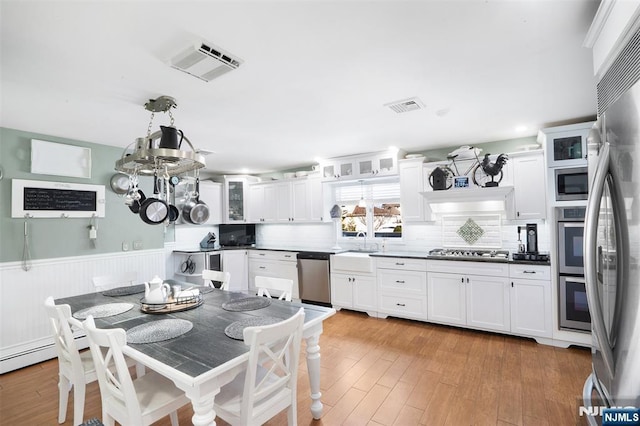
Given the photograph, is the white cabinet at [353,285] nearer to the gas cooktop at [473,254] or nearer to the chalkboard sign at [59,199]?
the gas cooktop at [473,254]

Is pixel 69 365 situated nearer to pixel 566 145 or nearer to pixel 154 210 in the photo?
pixel 154 210

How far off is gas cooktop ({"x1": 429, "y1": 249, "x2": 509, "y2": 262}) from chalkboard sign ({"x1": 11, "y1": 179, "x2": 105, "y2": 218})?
4.33 m

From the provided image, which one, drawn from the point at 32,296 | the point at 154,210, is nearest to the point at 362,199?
the point at 154,210

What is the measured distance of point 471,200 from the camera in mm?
3896

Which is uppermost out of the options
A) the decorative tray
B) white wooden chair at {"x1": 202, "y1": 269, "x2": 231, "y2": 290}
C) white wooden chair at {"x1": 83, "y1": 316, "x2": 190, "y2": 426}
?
white wooden chair at {"x1": 202, "y1": 269, "x2": 231, "y2": 290}

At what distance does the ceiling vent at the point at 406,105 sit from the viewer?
2654 millimetres

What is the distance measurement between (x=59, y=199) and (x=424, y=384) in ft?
14.0

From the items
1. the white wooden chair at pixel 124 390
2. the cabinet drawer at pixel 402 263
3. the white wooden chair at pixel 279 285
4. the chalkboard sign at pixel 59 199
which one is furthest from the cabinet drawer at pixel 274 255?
the white wooden chair at pixel 124 390

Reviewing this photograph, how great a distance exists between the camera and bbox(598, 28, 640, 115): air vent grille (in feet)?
3.43

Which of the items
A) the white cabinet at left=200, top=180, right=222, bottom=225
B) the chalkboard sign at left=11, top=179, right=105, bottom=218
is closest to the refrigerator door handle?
the chalkboard sign at left=11, top=179, right=105, bottom=218

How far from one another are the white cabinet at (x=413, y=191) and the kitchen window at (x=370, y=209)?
9.8 inches

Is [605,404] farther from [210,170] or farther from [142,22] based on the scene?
[210,170]

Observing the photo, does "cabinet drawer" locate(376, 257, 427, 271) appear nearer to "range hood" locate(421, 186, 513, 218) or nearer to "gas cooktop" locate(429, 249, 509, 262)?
"gas cooktop" locate(429, 249, 509, 262)

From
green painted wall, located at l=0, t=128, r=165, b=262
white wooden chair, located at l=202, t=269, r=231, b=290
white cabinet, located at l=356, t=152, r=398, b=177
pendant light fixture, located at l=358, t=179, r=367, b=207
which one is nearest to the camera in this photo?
white wooden chair, located at l=202, t=269, r=231, b=290
